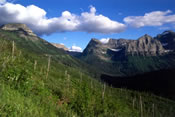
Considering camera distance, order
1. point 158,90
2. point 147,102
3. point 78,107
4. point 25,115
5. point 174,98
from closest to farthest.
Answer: point 25,115
point 78,107
point 147,102
point 174,98
point 158,90

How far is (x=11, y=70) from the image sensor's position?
34.7 ft

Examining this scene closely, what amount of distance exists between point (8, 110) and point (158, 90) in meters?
201

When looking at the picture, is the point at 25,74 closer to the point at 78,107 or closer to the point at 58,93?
the point at 78,107

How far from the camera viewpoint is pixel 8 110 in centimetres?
554

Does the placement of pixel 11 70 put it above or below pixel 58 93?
above

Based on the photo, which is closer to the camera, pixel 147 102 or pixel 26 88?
A: pixel 26 88

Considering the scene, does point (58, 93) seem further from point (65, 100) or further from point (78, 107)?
point (78, 107)

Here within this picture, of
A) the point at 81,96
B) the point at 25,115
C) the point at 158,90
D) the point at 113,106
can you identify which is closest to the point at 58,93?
the point at 81,96

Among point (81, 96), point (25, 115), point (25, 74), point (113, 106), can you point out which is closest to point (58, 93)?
point (81, 96)

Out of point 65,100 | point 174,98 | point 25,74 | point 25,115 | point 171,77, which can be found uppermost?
point 25,74

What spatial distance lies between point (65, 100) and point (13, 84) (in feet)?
29.7

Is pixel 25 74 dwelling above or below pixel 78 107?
above

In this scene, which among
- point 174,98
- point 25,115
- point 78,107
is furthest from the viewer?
point 174,98

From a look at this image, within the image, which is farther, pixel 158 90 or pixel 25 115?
pixel 158 90
